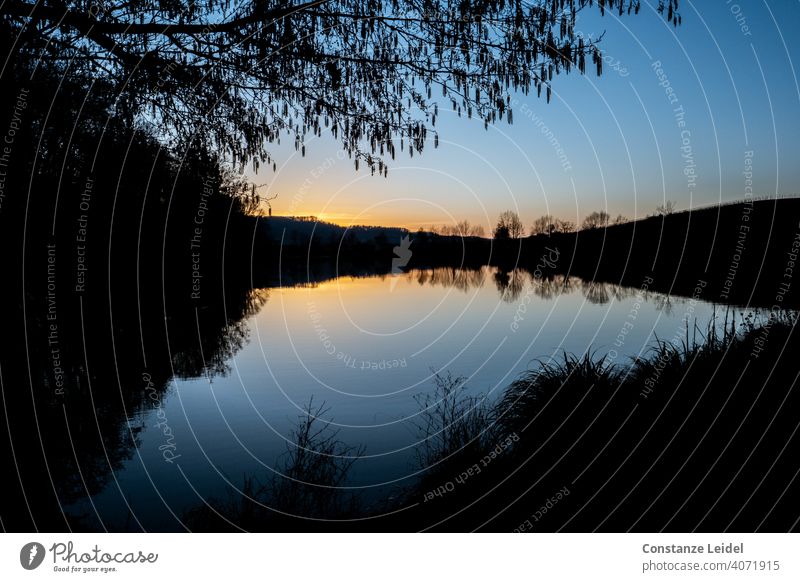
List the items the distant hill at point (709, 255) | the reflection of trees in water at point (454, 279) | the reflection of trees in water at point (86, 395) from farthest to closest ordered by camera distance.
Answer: the reflection of trees in water at point (454, 279) < the distant hill at point (709, 255) < the reflection of trees in water at point (86, 395)

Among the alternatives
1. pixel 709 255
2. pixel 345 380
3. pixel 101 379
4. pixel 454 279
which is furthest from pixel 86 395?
pixel 454 279

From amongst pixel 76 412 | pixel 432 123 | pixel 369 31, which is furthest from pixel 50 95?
pixel 76 412

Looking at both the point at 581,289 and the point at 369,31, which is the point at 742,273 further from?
the point at 369,31

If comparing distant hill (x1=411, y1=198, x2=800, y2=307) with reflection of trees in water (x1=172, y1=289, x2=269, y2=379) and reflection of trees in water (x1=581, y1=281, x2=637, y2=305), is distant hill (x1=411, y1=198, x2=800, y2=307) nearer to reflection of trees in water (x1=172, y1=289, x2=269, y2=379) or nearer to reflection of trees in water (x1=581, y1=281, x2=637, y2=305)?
reflection of trees in water (x1=581, y1=281, x2=637, y2=305)

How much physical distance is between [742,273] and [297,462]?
3710cm

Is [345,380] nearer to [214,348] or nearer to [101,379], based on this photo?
[101,379]

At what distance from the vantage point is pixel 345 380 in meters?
15.8

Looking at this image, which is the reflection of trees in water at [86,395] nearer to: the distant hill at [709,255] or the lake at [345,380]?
the lake at [345,380]

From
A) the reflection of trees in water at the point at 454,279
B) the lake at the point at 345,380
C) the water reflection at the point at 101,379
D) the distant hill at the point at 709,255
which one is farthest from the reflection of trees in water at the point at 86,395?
the reflection of trees in water at the point at 454,279

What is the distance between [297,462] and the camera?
7957 millimetres

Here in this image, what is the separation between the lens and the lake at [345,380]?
8.60 m

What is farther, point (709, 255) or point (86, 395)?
point (709, 255)

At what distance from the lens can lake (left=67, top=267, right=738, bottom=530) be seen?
860cm

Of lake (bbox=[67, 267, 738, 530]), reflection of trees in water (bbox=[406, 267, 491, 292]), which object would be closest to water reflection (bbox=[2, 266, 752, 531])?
lake (bbox=[67, 267, 738, 530])
